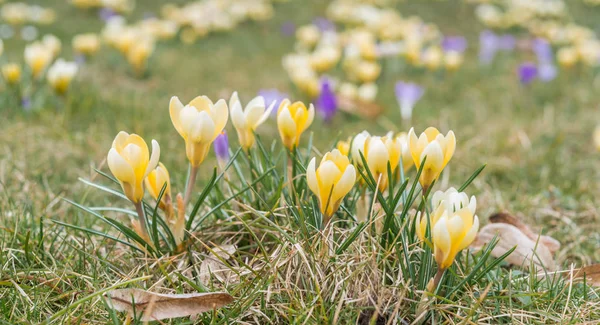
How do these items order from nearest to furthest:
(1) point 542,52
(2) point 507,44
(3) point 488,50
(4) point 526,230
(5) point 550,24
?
(4) point 526,230 < (1) point 542,52 < (3) point 488,50 < (2) point 507,44 < (5) point 550,24

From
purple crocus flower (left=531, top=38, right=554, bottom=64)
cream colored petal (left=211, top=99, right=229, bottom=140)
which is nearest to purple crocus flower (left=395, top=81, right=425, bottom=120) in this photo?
purple crocus flower (left=531, top=38, right=554, bottom=64)

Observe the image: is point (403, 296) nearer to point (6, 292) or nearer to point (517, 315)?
point (517, 315)

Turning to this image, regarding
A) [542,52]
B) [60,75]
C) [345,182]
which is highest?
[345,182]

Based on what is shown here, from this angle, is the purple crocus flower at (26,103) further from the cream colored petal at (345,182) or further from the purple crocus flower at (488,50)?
the purple crocus flower at (488,50)

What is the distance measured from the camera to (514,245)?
1618mm

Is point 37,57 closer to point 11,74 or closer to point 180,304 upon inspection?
point 11,74

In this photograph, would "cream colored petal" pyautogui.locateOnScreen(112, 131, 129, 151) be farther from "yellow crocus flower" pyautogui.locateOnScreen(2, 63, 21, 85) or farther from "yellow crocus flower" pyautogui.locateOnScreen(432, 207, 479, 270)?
"yellow crocus flower" pyautogui.locateOnScreen(2, 63, 21, 85)

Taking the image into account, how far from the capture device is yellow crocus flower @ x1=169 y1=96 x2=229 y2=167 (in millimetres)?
1264

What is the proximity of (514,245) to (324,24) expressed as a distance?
18.4ft

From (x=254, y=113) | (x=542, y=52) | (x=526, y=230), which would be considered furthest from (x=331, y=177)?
(x=542, y=52)

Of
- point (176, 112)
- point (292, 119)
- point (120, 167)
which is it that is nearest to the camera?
point (120, 167)

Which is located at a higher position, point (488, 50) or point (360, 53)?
point (360, 53)

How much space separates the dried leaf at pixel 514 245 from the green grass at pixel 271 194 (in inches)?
Result: 2.3

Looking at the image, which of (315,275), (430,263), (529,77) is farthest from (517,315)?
(529,77)
